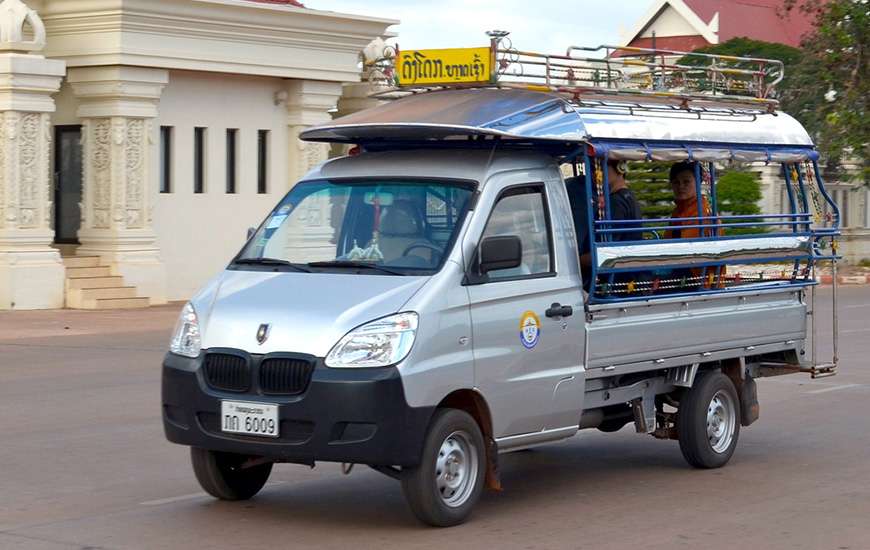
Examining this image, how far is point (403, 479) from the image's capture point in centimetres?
799

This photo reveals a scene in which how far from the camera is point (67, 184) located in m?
26.5

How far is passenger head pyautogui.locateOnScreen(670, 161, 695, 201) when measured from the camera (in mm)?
10531

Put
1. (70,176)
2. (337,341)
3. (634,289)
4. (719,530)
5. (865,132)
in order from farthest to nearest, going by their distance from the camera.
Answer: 1. (865,132)
2. (70,176)
3. (634,289)
4. (719,530)
5. (337,341)

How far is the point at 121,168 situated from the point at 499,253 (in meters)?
17.7

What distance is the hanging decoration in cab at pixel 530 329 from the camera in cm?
860

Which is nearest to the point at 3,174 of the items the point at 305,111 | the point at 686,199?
the point at 305,111

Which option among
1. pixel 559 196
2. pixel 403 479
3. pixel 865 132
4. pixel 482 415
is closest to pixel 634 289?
pixel 559 196

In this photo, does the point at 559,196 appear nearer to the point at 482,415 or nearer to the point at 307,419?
the point at 482,415

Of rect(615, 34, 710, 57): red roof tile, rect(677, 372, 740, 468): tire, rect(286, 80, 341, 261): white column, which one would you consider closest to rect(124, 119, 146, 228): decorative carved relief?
rect(286, 80, 341, 261): white column

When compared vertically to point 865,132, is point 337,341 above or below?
below

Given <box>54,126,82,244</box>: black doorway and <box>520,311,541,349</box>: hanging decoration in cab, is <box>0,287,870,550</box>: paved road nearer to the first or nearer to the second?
<box>520,311,541,349</box>: hanging decoration in cab

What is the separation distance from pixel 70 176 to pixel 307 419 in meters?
19.6

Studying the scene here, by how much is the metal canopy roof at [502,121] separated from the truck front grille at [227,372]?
171 cm

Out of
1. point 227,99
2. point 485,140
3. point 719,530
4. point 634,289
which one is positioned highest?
point 227,99
